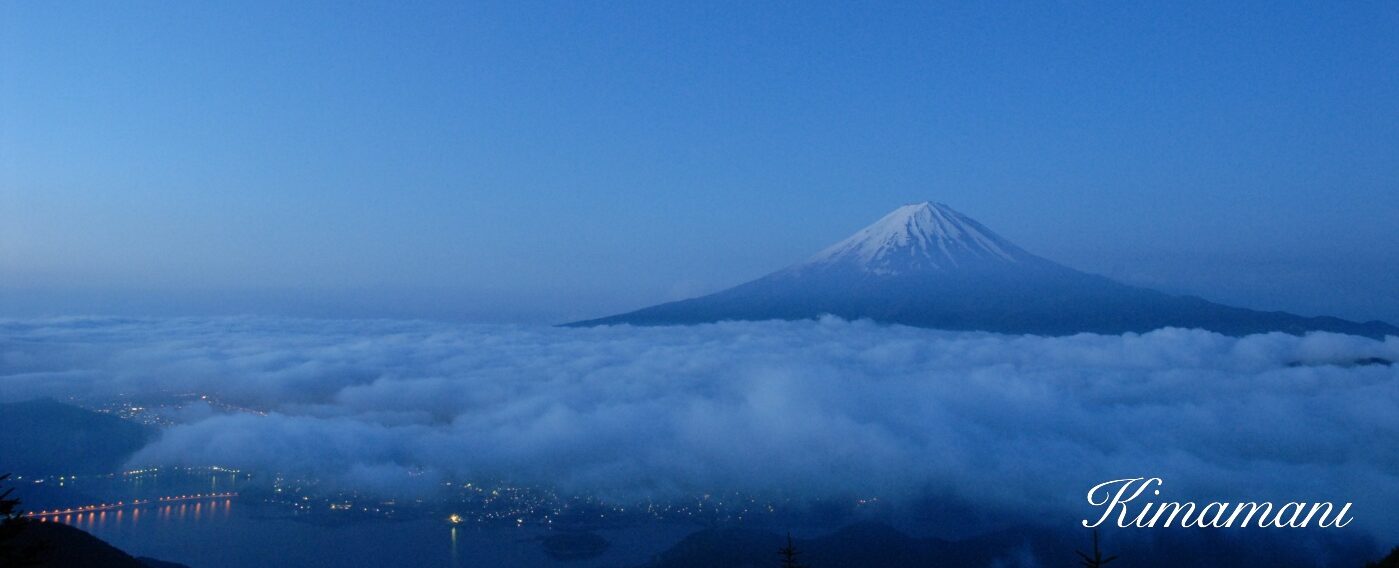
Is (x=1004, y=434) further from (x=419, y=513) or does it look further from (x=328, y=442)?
(x=328, y=442)

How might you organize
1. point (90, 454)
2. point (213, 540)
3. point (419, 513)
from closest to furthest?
point (213, 540)
point (419, 513)
point (90, 454)

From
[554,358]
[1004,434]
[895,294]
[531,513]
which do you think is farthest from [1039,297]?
[531,513]

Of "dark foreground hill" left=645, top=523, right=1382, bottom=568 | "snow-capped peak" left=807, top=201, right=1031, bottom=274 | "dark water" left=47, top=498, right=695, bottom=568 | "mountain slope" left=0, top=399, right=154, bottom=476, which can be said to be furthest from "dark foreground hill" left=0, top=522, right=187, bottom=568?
"snow-capped peak" left=807, top=201, right=1031, bottom=274

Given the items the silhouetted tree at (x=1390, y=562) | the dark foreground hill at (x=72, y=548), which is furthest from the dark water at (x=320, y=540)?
the silhouetted tree at (x=1390, y=562)

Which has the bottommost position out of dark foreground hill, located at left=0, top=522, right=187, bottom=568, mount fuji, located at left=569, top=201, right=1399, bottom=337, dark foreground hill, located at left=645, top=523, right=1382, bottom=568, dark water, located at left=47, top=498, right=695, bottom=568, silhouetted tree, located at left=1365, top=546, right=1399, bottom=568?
dark foreground hill, located at left=645, top=523, right=1382, bottom=568

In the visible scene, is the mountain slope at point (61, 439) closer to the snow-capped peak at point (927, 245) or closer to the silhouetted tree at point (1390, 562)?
the silhouetted tree at point (1390, 562)

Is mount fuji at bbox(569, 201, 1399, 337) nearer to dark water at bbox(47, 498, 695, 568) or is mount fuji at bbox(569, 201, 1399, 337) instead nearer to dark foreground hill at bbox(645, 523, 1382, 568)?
dark foreground hill at bbox(645, 523, 1382, 568)
